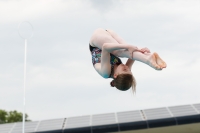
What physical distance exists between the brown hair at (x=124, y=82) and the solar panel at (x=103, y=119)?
11199mm

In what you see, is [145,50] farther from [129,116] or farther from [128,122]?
[129,116]

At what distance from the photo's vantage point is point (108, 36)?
814cm

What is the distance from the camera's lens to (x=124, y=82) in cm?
771

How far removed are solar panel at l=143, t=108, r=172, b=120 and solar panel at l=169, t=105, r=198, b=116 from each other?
0.84 feet

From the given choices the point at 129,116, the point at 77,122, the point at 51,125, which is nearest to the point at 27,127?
the point at 51,125

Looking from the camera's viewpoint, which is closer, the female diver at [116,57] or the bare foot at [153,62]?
the bare foot at [153,62]

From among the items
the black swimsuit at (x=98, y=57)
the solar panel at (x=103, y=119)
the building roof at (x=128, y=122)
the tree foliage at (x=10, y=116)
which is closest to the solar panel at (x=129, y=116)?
the building roof at (x=128, y=122)

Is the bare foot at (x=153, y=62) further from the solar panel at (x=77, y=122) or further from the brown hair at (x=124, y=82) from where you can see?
the solar panel at (x=77, y=122)

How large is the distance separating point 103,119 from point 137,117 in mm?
1263

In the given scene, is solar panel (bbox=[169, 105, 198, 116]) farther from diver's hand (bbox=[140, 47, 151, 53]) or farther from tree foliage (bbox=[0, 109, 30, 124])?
tree foliage (bbox=[0, 109, 30, 124])

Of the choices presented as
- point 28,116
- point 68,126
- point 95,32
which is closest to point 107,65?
point 95,32

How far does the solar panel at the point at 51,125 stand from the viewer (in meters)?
19.0

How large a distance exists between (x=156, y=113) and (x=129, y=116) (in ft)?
3.26

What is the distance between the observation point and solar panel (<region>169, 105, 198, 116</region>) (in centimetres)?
1920
